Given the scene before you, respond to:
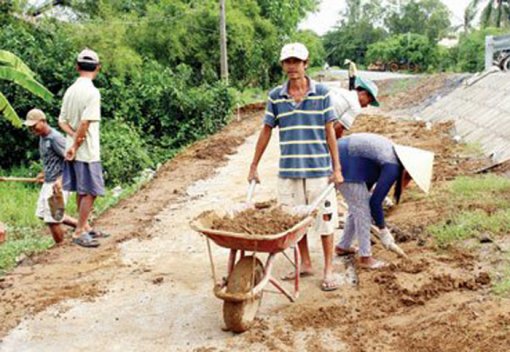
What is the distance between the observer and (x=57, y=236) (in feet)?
24.9

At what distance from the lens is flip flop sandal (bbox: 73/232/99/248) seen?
7348mm

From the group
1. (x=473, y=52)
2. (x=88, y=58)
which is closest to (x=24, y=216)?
(x=88, y=58)

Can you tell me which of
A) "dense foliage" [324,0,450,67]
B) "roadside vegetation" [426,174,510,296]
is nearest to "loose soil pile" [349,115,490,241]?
"roadside vegetation" [426,174,510,296]

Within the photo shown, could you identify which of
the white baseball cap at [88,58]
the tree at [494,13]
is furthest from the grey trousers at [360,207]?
the tree at [494,13]

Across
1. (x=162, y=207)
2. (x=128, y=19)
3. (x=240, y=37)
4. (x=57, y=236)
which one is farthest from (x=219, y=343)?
(x=240, y=37)

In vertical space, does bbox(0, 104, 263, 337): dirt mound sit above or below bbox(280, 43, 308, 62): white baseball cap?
below

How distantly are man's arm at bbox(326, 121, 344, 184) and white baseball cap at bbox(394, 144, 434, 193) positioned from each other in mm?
648

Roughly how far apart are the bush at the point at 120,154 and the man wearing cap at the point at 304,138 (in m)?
8.09

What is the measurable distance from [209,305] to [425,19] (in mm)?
62957

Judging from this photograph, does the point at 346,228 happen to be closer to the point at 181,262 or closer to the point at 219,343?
the point at 181,262

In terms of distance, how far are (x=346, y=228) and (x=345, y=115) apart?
4.42 ft

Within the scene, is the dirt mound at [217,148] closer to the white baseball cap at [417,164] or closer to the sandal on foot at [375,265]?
the sandal on foot at [375,265]

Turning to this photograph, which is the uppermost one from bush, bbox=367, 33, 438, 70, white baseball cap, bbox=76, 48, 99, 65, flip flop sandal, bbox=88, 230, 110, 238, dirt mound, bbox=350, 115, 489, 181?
white baseball cap, bbox=76, 48, 99, 65

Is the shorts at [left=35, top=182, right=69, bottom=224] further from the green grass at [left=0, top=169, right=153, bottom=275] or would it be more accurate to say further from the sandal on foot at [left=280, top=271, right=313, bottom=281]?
the sandal on foot at [left=280, top=271, right=313, bottom=281]
